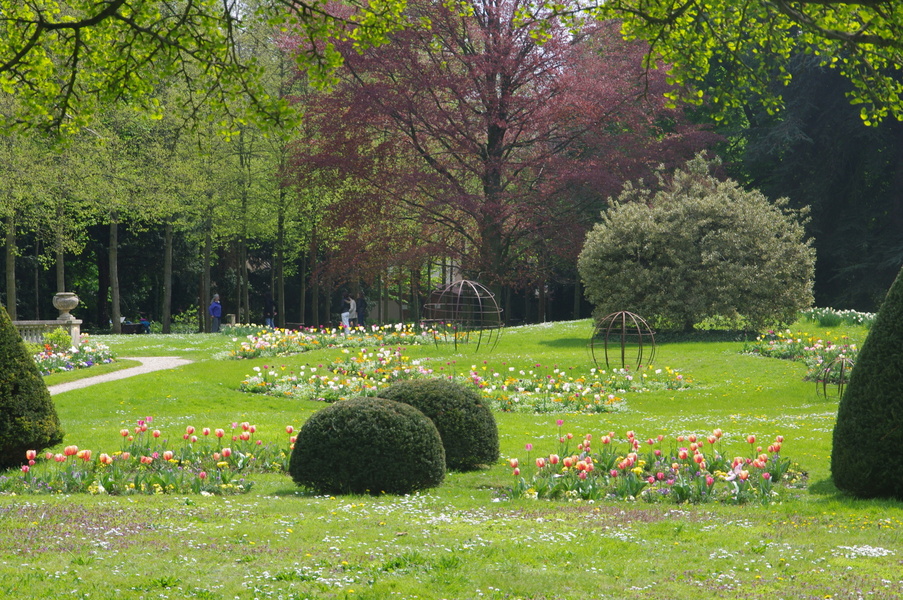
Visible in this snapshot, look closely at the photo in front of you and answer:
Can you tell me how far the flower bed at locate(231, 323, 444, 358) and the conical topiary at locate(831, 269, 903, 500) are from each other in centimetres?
1386

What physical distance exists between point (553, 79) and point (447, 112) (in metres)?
3.80

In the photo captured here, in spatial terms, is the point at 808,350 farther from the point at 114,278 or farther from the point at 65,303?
the point at 114,278

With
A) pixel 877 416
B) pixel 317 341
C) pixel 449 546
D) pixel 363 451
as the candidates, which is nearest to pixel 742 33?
pixel 877 416

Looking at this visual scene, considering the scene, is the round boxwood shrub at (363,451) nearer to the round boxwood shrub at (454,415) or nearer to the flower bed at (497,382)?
the round boxwood shrub at (454,415)

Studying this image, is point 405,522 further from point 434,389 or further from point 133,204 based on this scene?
point 133,204

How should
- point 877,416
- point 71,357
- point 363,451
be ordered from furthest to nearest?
1. point 71,357
2. point 363,451
3. point 877,416

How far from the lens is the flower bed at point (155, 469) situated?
8602 mm

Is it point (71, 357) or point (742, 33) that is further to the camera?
point (71, 357)

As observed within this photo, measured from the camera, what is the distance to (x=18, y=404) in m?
10.2

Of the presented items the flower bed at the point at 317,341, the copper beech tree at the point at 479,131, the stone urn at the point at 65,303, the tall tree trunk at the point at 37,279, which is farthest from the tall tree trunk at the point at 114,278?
the flower bed at the point at 317,341

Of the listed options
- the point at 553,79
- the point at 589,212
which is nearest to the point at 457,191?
the point at 553,79

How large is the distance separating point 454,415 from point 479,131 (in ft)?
65.0

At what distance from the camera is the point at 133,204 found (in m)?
31.8

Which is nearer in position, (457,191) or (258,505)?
(258,505)
